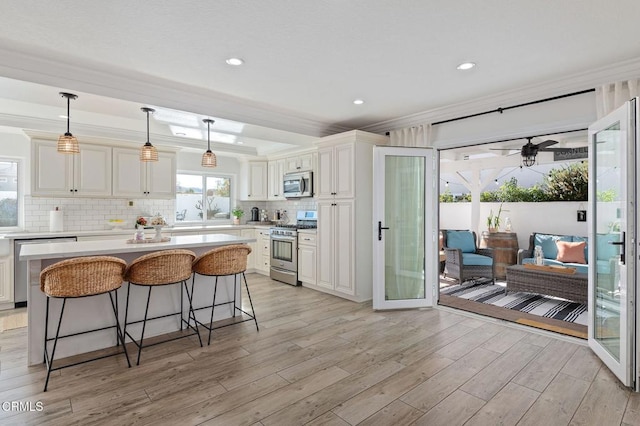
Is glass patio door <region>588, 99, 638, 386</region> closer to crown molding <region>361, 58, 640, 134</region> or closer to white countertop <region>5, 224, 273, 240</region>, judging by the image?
crown molding <region>361, 58, 640, 134</region>

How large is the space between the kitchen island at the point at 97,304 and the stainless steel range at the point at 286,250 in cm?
194

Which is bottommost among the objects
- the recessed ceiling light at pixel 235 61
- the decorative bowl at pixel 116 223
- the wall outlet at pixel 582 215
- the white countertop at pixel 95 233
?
the white countertop at pixel 95 233

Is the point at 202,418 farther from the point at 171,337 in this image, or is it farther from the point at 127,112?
the point at 127,112

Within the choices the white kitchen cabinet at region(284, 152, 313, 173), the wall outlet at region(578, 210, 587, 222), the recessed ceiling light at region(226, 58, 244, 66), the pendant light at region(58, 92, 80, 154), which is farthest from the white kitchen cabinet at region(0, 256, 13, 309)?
the wall outlet at region(578, 210, 587, 222)

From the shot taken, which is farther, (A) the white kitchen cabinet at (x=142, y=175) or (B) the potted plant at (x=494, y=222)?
(B) the potted plant at (x=494, y=222)

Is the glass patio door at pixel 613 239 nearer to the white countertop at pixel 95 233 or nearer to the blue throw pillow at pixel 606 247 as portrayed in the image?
the blue throw pillow at pixel 606 247

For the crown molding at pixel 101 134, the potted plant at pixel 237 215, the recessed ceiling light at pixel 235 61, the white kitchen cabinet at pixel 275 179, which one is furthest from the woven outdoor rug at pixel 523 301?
the crown molding at pixel 101 134

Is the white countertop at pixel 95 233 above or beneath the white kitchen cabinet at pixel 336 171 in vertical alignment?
beneath

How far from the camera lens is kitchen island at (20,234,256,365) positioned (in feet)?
9.13

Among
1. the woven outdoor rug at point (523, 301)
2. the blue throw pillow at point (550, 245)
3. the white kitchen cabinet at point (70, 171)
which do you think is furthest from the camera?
the blue throw pillow at point (550, 245)

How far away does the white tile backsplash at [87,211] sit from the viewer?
16.8ft

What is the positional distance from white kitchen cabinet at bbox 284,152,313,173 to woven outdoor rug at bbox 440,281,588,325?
3107mm

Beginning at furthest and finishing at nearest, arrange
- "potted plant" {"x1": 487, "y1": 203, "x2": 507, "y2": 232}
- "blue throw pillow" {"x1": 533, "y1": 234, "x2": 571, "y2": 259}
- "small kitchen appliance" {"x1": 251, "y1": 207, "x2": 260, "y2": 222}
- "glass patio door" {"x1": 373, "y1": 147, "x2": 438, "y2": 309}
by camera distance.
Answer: "small kitchen appliance" {"x1": 251, "y1": 207, "x2": 260, "y2": 222}
"potted plant" {"x1": 487, "y1": 203, "x2": 507, "y2": 232}
"blue throw pillow" {"x1": 533, "y1": 234, "x2": 571, "y2": 259}
"glass patio door" {"x1": 373, "y1": 147, "x2": 438, "y2": 309}

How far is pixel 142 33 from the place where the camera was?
2.47 m
